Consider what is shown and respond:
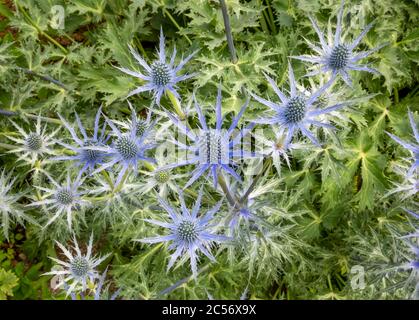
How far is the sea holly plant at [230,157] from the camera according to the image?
1.41m

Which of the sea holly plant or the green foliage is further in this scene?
the green foliage

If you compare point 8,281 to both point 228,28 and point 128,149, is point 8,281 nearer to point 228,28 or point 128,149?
point 128,149

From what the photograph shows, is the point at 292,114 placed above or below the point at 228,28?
below

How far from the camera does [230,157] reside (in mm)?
1187

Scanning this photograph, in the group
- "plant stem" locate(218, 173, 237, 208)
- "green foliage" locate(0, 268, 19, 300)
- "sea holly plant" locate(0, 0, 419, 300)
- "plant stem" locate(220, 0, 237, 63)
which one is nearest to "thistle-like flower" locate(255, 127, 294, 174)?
"sea holly plant" locate(0, 0, 419, 300)

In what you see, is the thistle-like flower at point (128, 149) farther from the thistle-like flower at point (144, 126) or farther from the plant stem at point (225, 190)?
the plant stem at point (225, 190)

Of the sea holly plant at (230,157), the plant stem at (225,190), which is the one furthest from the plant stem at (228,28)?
the plant stem at (225,190)

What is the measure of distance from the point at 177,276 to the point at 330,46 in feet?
4.36

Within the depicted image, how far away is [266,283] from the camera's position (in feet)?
7.48

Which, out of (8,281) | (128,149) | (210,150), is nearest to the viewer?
(210,150)

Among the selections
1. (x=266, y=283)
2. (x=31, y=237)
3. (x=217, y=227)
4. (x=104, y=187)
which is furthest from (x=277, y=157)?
(x=31, y=237)

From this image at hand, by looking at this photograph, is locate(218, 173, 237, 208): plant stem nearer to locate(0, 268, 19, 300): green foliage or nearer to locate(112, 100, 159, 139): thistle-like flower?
locate(112, 100, 159, 139): thistle-like flower

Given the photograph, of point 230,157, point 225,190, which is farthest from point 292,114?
point 225,190

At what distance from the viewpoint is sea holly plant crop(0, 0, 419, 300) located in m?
1.41
